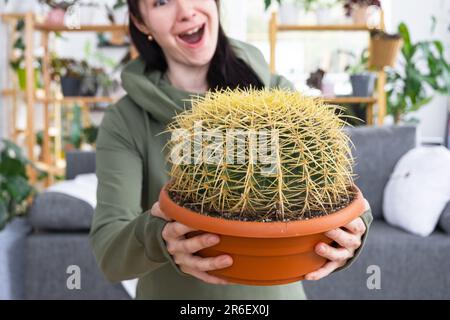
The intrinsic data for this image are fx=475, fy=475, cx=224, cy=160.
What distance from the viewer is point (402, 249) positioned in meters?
1.46

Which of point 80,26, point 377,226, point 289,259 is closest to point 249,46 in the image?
point 289,259

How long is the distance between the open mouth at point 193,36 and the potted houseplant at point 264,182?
25 cm

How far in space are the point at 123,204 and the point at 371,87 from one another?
6.32ft

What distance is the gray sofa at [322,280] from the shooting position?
1.41 metres

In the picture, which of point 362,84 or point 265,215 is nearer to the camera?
point 265,215

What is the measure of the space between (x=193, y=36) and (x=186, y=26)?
0.09 feet

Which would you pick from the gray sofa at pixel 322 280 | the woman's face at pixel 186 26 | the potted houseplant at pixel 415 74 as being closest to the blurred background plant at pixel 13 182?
the gray sofa at pixel 322 280

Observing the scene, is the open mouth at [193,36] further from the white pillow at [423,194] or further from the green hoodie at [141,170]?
the white pillow at [423,194]

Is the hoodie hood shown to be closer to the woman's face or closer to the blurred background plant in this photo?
the woman's face

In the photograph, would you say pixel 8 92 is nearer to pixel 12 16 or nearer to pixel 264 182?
pixel 12 16

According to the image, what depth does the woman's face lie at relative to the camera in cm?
61

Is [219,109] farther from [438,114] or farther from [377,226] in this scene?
[438,114]

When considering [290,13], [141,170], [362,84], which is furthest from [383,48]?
[141,170]

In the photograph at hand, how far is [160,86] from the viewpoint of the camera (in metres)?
0.71
